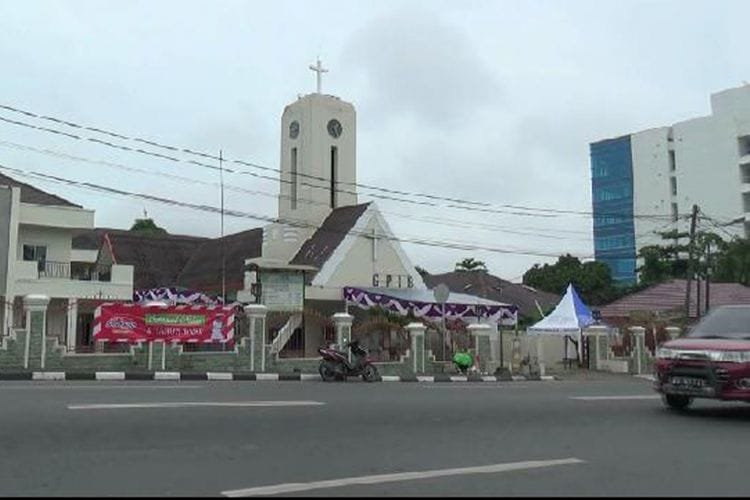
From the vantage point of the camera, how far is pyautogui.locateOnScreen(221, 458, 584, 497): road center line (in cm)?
628

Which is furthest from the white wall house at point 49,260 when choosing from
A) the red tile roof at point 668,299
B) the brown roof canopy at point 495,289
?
the red tile roof at point 668,299

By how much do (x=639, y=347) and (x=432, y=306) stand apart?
7719mm

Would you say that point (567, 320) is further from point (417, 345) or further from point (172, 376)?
point (172, 376)

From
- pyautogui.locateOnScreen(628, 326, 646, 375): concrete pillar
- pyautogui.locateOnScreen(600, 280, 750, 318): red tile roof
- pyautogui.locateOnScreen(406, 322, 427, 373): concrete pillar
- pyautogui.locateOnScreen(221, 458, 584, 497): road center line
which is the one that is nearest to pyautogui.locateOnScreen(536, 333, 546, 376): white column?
pyautogui.locateOnScreen(628, 326, 646, 375): concrete pillar

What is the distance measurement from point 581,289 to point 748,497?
190 feet

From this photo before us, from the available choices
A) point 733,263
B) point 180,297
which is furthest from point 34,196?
point 733,263

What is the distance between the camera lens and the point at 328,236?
38.4 meters

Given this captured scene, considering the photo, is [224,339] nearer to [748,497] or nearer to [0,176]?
[0,176]

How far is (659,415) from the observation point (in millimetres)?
11273

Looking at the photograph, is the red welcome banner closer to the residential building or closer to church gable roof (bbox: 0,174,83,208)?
church gable roof (bbox: 0,174,83,208)

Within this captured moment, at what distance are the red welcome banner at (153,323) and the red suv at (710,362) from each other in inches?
587

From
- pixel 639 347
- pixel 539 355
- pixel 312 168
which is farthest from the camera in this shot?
pixel 312 168

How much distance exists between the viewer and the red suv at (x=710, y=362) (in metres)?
10.5

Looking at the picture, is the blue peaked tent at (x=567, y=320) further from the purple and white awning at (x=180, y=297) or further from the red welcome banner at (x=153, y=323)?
the purple and white awning at (x=180, y=297)
